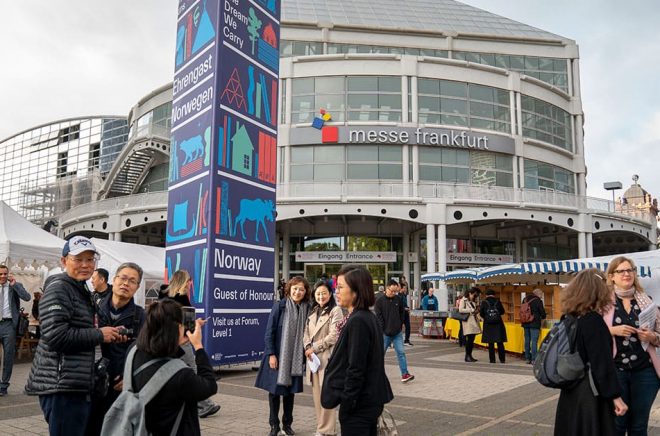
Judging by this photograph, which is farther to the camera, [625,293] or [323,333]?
[323,333]

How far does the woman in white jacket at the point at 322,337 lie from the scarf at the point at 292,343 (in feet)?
0.47

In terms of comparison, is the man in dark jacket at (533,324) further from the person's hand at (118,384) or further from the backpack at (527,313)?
the person's hand at (118,384)

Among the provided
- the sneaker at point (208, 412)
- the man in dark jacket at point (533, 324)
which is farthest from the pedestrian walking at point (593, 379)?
the man in dark jacket at point (533, 324)

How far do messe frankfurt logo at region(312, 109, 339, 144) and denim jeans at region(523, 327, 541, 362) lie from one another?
18656mm

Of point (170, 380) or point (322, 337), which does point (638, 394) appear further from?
point (170, 380)

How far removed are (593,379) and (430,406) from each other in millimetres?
4103

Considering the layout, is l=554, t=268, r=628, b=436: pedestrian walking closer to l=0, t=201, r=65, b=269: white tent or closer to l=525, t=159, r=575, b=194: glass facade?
l=0, t=201, r=65, b=269: white tent

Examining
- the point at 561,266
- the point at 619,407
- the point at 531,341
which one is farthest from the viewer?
the point at 561,266

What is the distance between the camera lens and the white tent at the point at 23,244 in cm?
1252

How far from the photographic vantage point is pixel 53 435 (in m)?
3.20

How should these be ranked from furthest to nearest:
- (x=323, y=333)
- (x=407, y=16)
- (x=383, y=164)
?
(x=407, y=16)
(x=383, y=164)
(x=323, y=333)

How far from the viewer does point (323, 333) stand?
5793 mm

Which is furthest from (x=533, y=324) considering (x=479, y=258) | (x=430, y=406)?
(x=479, y=258)

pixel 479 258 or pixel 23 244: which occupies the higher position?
pixel 479 258
